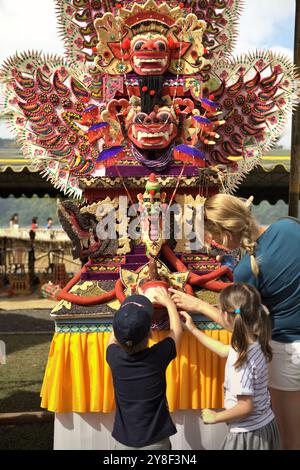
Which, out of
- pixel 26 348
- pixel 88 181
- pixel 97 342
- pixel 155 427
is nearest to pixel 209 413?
pixel 155 427

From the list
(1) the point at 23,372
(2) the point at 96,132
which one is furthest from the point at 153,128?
(1) the point at 23,372

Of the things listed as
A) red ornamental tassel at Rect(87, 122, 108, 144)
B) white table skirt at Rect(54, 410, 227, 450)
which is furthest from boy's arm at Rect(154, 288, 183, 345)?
red ornamental tassel at Rect(87, 122, 108, 144)

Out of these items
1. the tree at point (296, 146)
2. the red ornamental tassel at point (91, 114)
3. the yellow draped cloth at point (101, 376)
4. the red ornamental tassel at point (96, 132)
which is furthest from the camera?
the tree at point (296, 146)

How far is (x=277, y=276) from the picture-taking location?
2.08 m

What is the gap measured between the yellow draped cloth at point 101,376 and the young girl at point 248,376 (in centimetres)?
71

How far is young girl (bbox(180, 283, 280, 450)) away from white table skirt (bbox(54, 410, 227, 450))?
2.58ft

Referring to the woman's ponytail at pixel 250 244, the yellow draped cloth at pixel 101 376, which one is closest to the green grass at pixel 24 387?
the yellow draped cloth at pixel 101 376

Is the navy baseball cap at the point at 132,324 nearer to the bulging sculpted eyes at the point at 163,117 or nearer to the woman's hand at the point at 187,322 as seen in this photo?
the woman's hand at the point at 187,322

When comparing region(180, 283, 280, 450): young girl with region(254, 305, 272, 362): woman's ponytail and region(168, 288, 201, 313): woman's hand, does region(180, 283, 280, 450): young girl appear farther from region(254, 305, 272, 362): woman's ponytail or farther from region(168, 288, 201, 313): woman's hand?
region(168, 288, 201, 313): woman's hand

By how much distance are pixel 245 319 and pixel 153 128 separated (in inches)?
64.9

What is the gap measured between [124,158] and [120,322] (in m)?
1.56

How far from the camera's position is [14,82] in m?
3.64

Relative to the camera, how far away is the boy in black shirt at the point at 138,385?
1.88m
